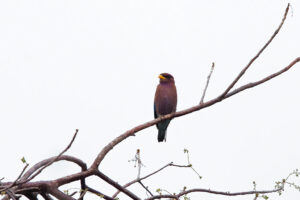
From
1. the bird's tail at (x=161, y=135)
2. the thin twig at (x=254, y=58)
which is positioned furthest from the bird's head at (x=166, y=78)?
the thin twig at (x=254, y=58)

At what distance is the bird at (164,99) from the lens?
6.10 metres

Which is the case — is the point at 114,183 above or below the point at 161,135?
below

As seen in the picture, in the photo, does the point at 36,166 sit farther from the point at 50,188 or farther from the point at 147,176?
the point at 147,176

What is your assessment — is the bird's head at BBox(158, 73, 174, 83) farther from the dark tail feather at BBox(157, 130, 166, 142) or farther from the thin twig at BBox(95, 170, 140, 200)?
the thin twig at BBox(95, 170, 140, 200)

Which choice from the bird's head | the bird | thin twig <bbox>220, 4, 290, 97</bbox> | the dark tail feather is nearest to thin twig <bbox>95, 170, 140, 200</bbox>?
thin twig <bbox>220, 4, 290, 97</bbox>

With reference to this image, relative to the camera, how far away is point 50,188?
8.98 feet

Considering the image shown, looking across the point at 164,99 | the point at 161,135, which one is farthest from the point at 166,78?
the point at 161,135

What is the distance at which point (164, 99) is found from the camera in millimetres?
6098

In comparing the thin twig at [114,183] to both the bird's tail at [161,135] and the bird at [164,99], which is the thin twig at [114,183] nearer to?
the bird at [164,99]

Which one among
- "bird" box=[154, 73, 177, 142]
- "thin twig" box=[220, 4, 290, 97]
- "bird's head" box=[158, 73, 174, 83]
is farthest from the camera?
"bird's head" box=[158, 73, 174, 83]

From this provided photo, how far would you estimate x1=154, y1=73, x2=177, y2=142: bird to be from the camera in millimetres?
6098

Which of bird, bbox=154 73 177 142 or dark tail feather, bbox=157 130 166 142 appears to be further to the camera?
dark tail feather, bbox=157 130 166 142

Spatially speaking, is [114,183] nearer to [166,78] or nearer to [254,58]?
[254,58]

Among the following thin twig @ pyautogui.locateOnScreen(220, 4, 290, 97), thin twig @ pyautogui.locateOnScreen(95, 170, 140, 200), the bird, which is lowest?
thin twig @ pyautogui.locateOnScreen(95, 170, 140, 200)
